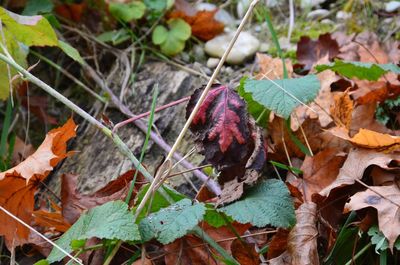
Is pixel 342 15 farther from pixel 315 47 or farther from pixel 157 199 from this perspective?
pixel 157 199

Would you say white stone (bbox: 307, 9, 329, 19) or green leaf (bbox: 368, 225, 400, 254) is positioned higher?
green leaf (bbox: 368, 225, 400, 254)

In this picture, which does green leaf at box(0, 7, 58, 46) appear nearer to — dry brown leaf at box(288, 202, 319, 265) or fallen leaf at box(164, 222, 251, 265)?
fallen leaf at box(164, 222, 251, 265)

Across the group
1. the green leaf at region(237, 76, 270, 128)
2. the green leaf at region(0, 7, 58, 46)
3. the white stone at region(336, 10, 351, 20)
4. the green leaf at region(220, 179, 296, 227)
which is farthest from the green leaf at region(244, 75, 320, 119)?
the white stone at region(336, 10, 351, 20)

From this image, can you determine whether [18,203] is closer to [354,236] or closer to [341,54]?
[354,236]

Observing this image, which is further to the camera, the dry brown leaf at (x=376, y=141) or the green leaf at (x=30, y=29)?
the green leaf at (x=30, y=29)

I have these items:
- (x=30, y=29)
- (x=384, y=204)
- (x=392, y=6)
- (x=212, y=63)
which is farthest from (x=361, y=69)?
(x=30, y=29)

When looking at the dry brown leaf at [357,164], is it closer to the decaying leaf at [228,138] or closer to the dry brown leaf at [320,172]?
the dry brown leaf at [320,172]

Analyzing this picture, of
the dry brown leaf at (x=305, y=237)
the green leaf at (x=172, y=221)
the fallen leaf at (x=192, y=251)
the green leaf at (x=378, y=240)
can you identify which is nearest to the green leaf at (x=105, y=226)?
the green leaf at (x=172, y=221)
